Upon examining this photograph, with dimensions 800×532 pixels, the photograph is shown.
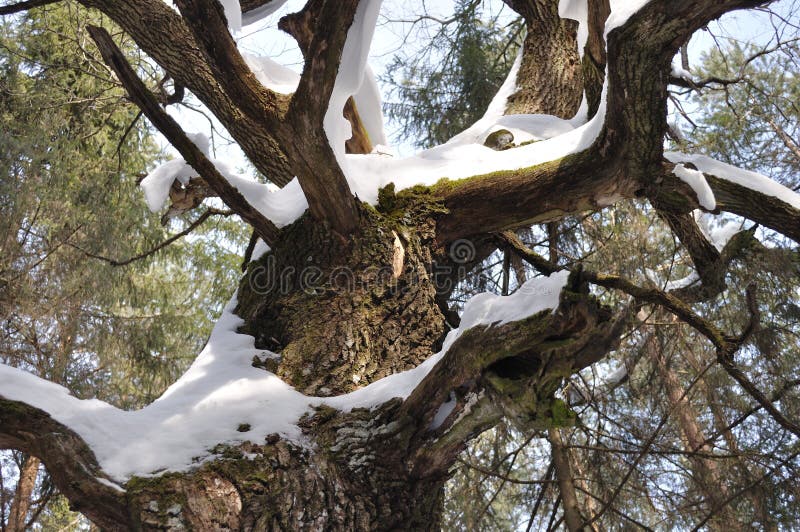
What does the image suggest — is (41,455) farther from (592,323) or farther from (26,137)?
(26,137)

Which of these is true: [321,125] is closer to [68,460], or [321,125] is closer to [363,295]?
[363,295]

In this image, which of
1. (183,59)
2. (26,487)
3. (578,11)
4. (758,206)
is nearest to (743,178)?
(758,206)

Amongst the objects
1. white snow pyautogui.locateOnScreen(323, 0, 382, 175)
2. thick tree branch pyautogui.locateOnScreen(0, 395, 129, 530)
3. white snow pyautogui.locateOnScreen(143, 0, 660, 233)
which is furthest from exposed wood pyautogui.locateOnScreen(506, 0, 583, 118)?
thick tree branch pyautogui.locateOnScreen(0, 395, 129, 530)

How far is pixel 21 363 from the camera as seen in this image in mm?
5156

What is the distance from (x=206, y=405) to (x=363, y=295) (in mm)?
638

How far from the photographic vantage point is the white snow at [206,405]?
1.63m

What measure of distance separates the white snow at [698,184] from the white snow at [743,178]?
17cm

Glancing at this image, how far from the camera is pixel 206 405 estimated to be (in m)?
1.90

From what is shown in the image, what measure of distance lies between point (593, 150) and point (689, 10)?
704 mm

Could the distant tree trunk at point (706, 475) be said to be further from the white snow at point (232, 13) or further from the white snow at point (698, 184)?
the white snow at point (232, 13)

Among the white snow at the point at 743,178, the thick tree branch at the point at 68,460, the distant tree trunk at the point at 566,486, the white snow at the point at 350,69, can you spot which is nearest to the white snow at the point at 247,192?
the white snow at the point at 350,69

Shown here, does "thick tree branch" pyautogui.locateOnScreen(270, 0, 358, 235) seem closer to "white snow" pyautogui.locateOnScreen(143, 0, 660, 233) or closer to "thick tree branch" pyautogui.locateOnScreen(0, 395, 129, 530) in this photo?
"white snow" pyautogui.locateOnScreen(143, 0, 660, 233)

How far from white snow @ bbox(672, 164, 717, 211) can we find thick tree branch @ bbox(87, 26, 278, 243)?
1.45m

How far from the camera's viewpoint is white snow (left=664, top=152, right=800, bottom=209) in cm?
237
